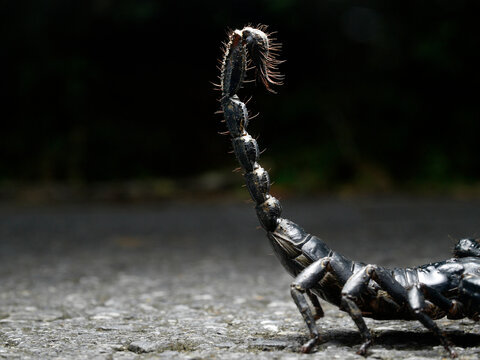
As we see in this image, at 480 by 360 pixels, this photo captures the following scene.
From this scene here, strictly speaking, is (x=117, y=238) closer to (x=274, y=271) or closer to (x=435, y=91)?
(x=274, y=271)

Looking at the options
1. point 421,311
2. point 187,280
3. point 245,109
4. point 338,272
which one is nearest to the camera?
point 421,311

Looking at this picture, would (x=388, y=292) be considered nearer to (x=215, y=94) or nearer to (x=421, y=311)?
(x=421, y=311)

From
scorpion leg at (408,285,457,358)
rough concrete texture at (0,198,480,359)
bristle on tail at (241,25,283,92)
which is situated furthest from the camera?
rough concrete texture at (0,198,480,359)

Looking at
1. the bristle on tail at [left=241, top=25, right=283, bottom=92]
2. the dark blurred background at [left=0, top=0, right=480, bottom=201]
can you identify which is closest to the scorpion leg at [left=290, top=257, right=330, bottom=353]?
the bristle on tail at [left=241, top=25, right=283, bottom=92]

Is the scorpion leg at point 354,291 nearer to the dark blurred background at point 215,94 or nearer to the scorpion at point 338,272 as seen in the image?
the scorpion at point 338,272

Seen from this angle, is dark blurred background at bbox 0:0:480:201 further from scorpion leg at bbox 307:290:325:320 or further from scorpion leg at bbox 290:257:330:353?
scorpion leg at bbox 290:257:330:353

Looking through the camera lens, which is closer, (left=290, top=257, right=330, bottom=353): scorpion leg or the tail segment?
(left=290, top=257, right=330, bottom=353): scorpion leg

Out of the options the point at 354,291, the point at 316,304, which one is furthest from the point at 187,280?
the point at 354,291
